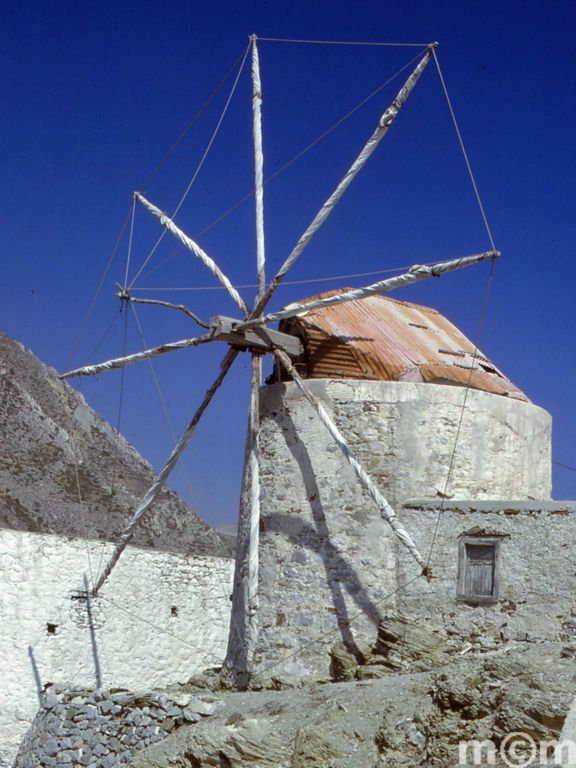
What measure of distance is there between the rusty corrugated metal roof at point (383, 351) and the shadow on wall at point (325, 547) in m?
0.95

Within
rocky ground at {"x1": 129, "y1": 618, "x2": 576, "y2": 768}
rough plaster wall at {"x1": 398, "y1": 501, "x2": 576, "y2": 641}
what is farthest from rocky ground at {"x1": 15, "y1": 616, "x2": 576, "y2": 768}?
rough plaster wall at {"x1": 398, "y1": 501, "x2": 576, "y2": 641}

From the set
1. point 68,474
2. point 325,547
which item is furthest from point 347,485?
point 68,474

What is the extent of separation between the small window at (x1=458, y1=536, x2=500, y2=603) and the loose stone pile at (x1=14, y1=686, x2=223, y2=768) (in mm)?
2805

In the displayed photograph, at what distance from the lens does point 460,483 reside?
11.4m

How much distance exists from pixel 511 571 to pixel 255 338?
392 centimetres

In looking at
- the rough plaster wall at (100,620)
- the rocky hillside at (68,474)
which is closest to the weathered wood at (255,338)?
the rough plaster wall at (100,620)

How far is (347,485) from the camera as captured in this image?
11250 mm

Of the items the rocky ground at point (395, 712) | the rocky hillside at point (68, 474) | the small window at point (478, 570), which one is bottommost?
the rocky ground at point (395, 712)

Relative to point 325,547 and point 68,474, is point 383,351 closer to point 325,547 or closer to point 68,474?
point 325,547

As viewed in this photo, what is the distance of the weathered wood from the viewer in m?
11.5

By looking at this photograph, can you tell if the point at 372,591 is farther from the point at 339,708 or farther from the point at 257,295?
the point at 257,295

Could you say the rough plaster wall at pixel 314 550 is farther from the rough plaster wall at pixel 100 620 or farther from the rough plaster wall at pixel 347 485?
the rough plaster wall at pixel 100 620

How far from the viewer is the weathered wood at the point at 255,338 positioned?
11.5 metres

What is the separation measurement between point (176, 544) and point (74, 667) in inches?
287
